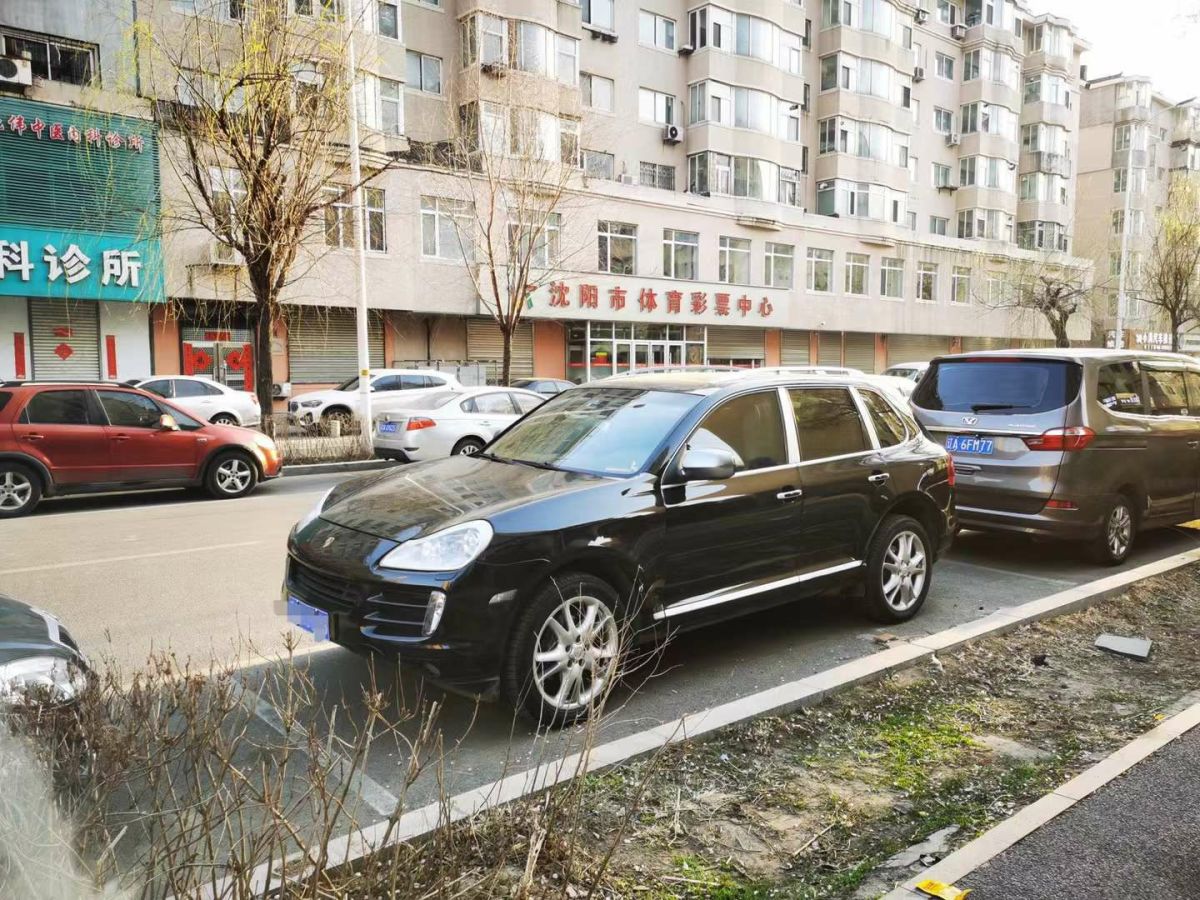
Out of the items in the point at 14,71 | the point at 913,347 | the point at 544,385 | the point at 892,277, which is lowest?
the point at 544,385

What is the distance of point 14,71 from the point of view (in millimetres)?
20297

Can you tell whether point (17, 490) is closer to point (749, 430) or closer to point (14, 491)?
point (14, 491)

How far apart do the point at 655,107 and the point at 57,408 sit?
29499 millimetres

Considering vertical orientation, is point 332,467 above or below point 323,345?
below

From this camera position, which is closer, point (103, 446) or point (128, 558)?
point (128, 558)

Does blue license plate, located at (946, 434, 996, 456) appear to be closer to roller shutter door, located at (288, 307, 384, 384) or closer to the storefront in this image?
the storefront

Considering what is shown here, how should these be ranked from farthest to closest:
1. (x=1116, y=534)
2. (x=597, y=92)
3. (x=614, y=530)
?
(x=597, y=92) → (x=1116, y=534) → (x=614, y=530)

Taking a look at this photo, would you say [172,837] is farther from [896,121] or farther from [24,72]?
[896,121]

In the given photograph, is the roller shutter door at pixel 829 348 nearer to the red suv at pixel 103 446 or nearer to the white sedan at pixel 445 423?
the white sedan at pixel 445 423

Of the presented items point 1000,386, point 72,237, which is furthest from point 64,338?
point 1000,386

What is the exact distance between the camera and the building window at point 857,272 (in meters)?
41.2

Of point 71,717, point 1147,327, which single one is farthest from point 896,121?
point 71,717

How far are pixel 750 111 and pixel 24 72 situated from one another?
2564 cm

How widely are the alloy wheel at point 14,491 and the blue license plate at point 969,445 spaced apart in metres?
10.2
